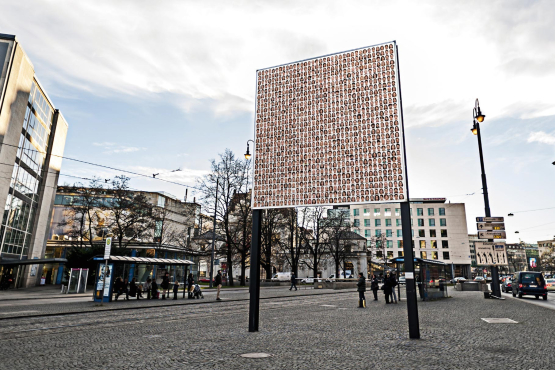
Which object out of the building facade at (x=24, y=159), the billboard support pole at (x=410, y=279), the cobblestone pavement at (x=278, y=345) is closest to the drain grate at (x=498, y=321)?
the cobblestone pavement at (x=278, y=345)

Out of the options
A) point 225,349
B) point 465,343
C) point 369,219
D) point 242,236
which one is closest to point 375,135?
point 465,343

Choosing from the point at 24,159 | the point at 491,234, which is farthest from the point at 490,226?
the point at 24,159

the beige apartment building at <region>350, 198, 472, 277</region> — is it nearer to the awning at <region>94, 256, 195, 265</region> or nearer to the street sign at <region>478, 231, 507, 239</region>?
the awning at <region>94, 256, 195, 265</region>

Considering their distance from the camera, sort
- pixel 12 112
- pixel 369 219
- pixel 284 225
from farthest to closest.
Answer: pixel 369 219 → pixel 284 225 → pixel 12 112

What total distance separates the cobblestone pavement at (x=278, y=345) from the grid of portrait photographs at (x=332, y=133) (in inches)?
139

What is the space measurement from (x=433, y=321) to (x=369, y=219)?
88917 mm

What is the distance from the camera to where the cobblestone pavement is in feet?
21.2

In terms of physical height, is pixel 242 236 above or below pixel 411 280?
above

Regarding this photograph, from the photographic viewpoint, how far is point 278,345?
8195 mm

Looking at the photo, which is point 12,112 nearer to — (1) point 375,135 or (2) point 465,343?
(1) point 375,135

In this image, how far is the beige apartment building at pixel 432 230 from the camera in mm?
92750

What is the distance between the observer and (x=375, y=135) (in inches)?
400

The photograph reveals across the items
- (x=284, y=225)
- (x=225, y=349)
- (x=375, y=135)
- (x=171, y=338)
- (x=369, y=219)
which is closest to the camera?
(x=225, y=349)

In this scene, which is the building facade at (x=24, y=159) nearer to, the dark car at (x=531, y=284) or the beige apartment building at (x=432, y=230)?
the dark car at (x=531, y=284)
